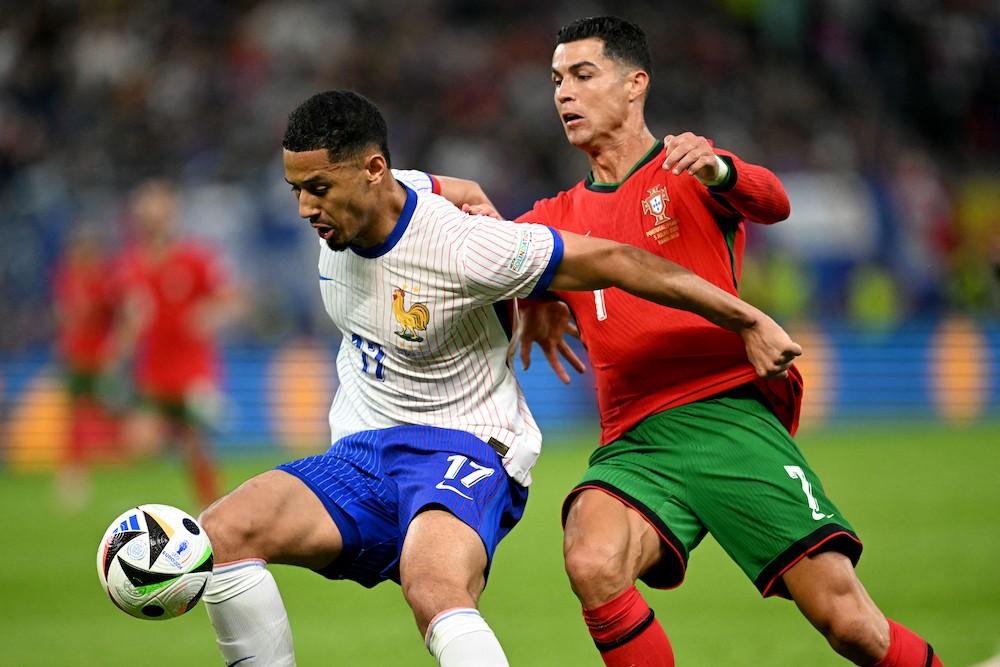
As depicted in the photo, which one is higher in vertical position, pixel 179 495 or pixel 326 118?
pixel 326 118

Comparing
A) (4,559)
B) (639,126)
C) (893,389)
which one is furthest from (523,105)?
(639,126)

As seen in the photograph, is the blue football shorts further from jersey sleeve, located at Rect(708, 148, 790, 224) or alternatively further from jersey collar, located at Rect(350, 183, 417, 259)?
jersey sleeve, located at Rect(708, 148, 790, 224)

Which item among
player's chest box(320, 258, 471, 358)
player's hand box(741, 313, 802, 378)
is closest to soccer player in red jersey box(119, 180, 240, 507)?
player's chest box(320, 258, 471, 358)

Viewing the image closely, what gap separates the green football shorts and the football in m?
1.36

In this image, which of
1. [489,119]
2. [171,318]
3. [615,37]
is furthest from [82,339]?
[615,37]

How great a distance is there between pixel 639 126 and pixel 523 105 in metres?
13.6

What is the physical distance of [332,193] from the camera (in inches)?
173

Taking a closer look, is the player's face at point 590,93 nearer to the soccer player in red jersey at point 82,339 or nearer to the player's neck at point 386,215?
the player's neck at point 386,215

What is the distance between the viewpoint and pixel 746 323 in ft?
14.3

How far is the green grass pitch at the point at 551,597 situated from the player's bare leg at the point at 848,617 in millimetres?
1470

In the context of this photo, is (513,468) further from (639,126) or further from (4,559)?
(4,559)

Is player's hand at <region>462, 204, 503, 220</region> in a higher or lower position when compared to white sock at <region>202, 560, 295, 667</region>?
higher

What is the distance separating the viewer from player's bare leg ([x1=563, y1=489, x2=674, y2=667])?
444 cm

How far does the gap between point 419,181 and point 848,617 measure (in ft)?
7.23
